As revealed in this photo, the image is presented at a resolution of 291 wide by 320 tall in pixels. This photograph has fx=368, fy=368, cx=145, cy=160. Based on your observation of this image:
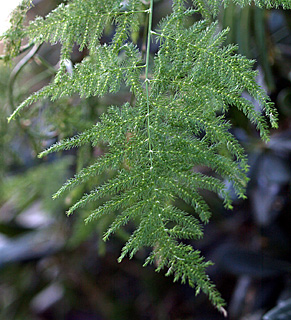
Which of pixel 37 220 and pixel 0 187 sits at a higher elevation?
pixel 0 187

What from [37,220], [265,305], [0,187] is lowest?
[265,305]

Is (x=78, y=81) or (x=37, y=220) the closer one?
(x=78, y=81)

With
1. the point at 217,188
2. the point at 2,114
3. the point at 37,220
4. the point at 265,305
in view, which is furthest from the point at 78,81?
the point at 37,220

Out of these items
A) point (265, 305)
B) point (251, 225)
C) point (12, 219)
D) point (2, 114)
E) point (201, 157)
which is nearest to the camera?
point (201, 157)

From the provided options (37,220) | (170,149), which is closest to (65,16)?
(170,149)

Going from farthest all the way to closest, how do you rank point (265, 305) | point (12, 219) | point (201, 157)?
point (12, 219) < point (265, 305) < point (201, 157)

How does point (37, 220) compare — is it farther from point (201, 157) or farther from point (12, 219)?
point (201, 157)
